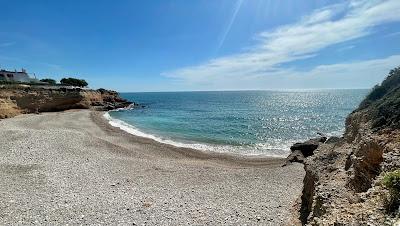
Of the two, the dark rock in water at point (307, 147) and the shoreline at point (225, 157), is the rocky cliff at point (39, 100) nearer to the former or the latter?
the shoreline at point (225, 157)

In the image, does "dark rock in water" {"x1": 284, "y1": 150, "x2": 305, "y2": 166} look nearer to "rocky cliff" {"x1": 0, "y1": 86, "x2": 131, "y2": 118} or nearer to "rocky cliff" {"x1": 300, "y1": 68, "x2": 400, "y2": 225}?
"rocky cliff" {"x1": 300, "y1": 68, "x2": 400, "y2": 225}

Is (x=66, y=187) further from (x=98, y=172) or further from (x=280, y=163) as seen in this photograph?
(x=280, y=163)

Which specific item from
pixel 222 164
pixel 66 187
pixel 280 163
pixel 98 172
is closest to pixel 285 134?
pixel 280 163

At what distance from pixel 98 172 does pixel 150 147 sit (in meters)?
→ 10.4

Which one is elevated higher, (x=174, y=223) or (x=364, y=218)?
(x=364, y=218)

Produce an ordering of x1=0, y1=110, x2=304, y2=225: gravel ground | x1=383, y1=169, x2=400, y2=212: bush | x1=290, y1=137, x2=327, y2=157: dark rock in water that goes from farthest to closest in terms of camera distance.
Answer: x1=290, y1=137, x2=327, y2=157: dark rock in water → x1=0, y1=110, x2=304, y2=225: gravel ground → x1=383, y1=169, x2=400, y2=212: bush

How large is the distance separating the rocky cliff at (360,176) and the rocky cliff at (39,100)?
47674 mm

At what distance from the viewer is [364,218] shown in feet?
20.9

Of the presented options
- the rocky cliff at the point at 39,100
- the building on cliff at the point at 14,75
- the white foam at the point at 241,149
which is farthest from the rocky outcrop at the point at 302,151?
the building on cliff at the point at 14,75

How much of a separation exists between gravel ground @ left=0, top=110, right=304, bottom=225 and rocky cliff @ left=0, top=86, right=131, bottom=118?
2569cm

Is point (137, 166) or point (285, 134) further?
point (285, 134)

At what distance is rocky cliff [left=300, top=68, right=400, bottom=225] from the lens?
6.71 meters

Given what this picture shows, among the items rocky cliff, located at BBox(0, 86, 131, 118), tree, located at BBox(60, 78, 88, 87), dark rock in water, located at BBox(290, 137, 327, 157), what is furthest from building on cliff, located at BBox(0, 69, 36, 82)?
dark rock in water, located at BBox(290, 137, 327, 157)

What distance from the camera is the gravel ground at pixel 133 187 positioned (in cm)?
1298
